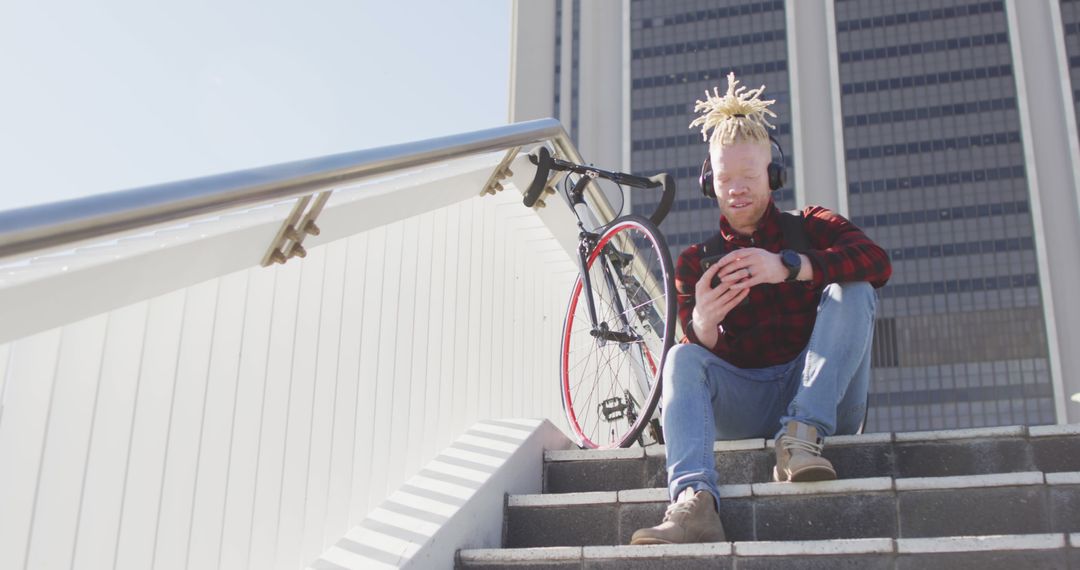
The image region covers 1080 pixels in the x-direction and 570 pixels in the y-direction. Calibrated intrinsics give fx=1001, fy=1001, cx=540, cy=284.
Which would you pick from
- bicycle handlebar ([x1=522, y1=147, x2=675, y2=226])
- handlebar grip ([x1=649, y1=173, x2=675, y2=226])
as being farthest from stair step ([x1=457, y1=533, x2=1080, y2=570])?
handlebar grip ([x1=649, y1=173, x2=675, y2=226])

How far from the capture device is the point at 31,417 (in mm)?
1532

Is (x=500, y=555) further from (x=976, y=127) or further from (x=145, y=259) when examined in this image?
(x=976, y=127)

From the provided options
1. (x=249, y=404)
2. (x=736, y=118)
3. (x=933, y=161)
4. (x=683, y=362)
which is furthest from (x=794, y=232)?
(x=933, y=161)

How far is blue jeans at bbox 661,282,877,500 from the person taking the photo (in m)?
2.43

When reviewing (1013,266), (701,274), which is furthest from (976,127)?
(701,274)

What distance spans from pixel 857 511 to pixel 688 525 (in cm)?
42

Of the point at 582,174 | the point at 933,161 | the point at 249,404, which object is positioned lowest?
the point at 249,404

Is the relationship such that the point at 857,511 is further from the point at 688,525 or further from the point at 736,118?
the point at 736,118

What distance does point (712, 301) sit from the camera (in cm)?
267

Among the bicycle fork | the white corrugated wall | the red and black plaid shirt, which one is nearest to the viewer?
the white corrugated wall

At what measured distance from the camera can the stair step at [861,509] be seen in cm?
219

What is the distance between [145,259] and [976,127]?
73.1 m

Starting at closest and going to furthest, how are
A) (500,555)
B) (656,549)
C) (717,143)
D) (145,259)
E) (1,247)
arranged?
(1,247) < (145,259) < (656,549) < (500,555) < (717,143)

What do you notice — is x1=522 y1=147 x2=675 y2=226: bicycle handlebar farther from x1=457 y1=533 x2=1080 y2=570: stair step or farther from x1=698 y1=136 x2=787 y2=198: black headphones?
x1=457 y1=533 x2=1080 y2=570: stair step
